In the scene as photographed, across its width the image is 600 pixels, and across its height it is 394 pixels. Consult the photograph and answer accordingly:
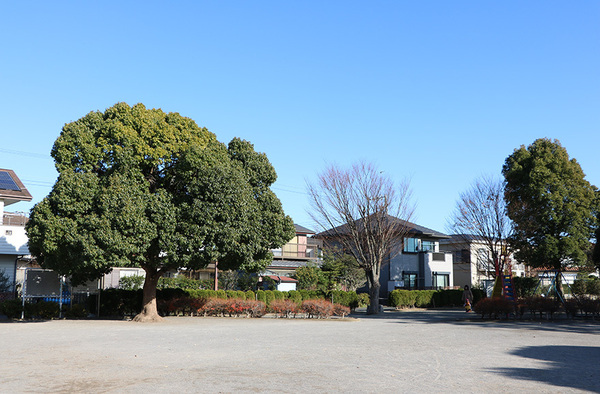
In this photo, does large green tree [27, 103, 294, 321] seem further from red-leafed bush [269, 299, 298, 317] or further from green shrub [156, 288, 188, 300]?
green shrub [156, 288, 188, 300]

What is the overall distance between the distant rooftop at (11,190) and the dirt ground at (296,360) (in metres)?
10.8

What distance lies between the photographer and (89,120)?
70.8 feet

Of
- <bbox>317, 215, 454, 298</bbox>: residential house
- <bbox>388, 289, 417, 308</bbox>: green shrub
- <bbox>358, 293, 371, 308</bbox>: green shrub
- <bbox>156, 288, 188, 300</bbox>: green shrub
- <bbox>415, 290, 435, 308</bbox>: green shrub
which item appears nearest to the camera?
<bbox>156, 288, 188, 300</bbox>: green shrub

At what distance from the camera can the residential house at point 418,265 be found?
1668 inches

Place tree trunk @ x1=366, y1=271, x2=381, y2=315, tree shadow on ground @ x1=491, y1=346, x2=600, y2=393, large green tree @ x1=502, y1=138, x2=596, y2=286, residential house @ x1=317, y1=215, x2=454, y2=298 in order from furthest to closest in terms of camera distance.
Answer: residential house @ x1=317, y1=215, x2=454, y2=298, large green tree @ x1=502, y1=138, x2=596, y2=286, tree trunk @ x1=366, y1=271, x2=381, y2=315, tree shadow on ground @ x1=491, y1=346, x2=600, y2=393

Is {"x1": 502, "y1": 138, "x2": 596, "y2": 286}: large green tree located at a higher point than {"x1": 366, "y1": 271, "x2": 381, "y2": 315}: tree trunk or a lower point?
higher

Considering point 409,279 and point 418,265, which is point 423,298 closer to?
point 409,279

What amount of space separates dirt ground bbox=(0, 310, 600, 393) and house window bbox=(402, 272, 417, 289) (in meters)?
25.3

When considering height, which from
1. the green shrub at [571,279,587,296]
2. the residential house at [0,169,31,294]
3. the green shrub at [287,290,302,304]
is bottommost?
the green shrub at [287,290,302,304]

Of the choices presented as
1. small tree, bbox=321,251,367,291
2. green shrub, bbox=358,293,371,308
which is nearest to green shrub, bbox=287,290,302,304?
green shrub, bbox=358,293,371,308

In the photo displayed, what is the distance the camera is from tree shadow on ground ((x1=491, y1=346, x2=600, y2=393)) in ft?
28.4

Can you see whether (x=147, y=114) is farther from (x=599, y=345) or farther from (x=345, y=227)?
(x=599, y=345)

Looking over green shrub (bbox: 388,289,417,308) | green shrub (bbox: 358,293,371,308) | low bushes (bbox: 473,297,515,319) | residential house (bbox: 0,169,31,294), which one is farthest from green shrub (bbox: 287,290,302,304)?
residential house (bbox: 0,169,31,294)

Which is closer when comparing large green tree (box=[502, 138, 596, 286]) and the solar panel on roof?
the solar panel on roof
